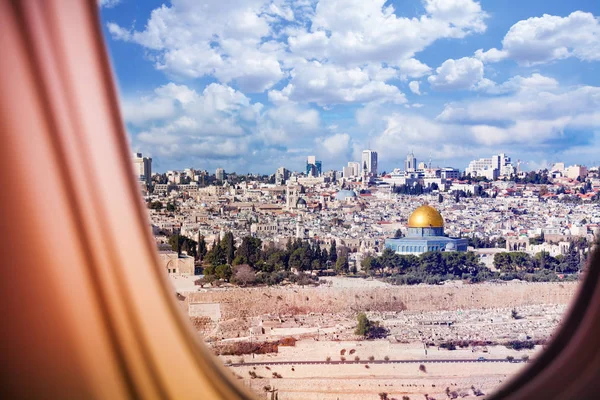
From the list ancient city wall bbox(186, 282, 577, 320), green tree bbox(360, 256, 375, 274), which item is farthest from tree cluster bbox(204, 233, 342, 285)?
ancient city wall bbox(186, 282, 577, 320)

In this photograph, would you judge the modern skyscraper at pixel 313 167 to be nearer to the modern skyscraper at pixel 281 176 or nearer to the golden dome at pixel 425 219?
the modern skyscraper at pixel 281 176

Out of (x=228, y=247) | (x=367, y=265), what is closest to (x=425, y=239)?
(x=367, y=265)

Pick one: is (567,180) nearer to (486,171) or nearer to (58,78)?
Result: (486,171)

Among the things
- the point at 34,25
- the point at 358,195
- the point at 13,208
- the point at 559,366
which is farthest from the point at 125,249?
the point at 358,195

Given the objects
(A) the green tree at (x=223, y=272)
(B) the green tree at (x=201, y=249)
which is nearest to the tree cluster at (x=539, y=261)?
(A) the green tree at (x=223, y=272)

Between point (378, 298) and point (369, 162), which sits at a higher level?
point (369, 162)

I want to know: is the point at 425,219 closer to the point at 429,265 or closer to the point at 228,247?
the point at 429,265

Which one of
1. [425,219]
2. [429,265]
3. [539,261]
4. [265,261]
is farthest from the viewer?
[425,219]

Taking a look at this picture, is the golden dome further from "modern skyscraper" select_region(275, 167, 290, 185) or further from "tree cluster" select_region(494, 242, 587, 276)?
"modern skyscraper" select_region(275, 167, 290, 185)
